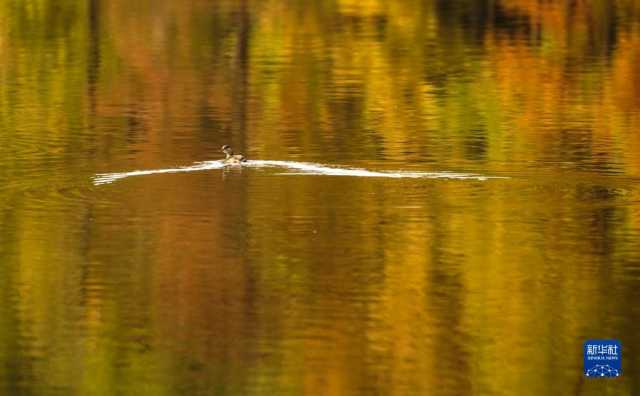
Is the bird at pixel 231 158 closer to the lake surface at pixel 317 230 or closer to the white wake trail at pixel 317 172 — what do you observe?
the white wake trail at pixel 317 172

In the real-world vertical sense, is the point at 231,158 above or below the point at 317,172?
above

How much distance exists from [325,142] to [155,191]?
18.6 feet

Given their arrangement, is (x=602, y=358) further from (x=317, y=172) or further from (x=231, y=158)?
(x=231, y=158)

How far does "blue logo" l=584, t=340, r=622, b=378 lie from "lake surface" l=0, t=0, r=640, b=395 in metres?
0.13

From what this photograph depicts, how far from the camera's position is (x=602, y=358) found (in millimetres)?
17656

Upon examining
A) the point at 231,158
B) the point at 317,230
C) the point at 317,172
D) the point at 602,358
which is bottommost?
the point at 602,358

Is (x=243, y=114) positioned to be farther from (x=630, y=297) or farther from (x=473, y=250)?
(x=630, y=297)

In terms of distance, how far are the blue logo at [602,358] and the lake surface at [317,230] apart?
126mm

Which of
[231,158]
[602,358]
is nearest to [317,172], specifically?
[231,158]

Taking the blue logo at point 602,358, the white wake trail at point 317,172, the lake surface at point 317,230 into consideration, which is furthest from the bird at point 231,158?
the blue logo at point 602,358

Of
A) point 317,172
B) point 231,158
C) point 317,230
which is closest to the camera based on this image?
point 317,230

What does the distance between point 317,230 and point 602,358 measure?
5.90 m

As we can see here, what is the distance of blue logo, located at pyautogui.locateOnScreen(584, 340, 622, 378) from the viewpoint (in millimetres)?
17406

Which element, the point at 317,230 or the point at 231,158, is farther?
the point at 231,158
